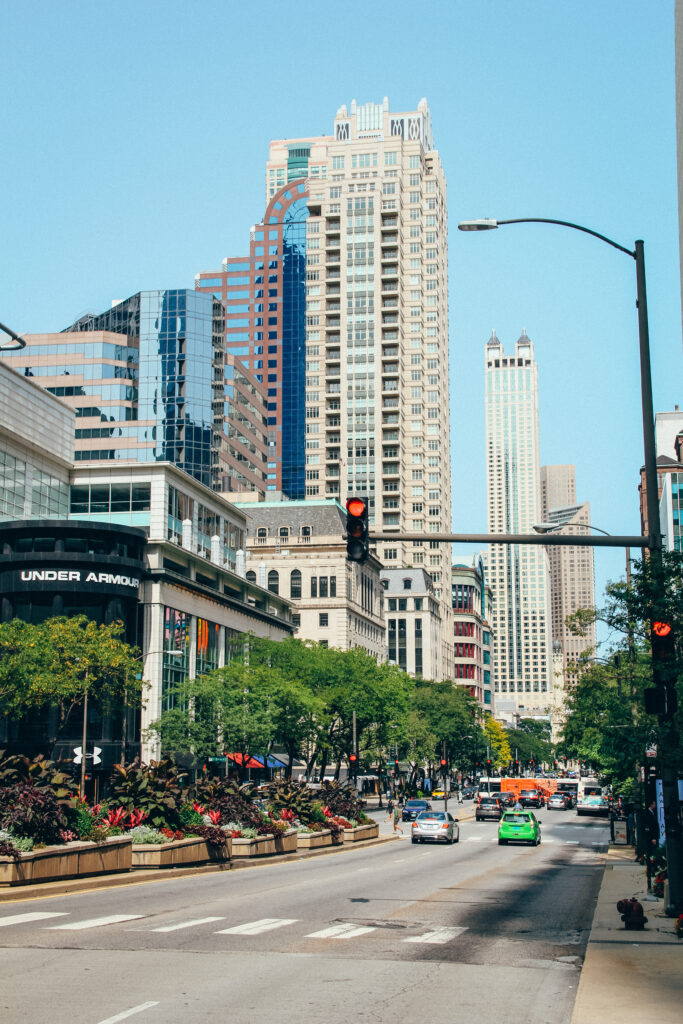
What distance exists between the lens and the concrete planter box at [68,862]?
2200 cm

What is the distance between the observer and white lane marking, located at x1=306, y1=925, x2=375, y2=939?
58.0ft

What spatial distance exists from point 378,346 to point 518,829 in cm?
11962

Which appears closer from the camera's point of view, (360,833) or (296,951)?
(296,951)

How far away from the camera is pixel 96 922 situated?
18344 millimetres

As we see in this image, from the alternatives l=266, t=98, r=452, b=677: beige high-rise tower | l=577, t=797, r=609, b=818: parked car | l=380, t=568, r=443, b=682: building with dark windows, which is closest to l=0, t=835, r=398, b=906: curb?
l=577, t=797, r=609, b=818: parked car

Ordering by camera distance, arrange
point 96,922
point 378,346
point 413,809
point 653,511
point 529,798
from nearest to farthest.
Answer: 1. point 96,922
2. point 653,511
3. point 413,809
4. point 529,798
5. point 378,346

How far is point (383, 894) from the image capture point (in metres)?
25.7

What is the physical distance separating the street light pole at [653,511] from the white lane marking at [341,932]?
5.33 m

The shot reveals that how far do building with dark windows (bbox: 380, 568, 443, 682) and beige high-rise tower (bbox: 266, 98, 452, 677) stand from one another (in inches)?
225

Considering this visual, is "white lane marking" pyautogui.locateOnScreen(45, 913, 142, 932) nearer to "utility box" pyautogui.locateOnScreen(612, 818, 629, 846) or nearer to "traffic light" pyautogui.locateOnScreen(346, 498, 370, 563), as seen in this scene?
"traffic light" pyautogui.locateOnScreen(346, 498, 370, 563)

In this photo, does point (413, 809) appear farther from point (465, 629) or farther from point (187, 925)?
point (465, 629)

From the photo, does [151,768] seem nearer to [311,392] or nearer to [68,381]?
[68,381]

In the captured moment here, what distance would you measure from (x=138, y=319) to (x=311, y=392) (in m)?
37.2

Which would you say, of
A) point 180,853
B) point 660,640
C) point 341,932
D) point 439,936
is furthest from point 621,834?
point 341,932
